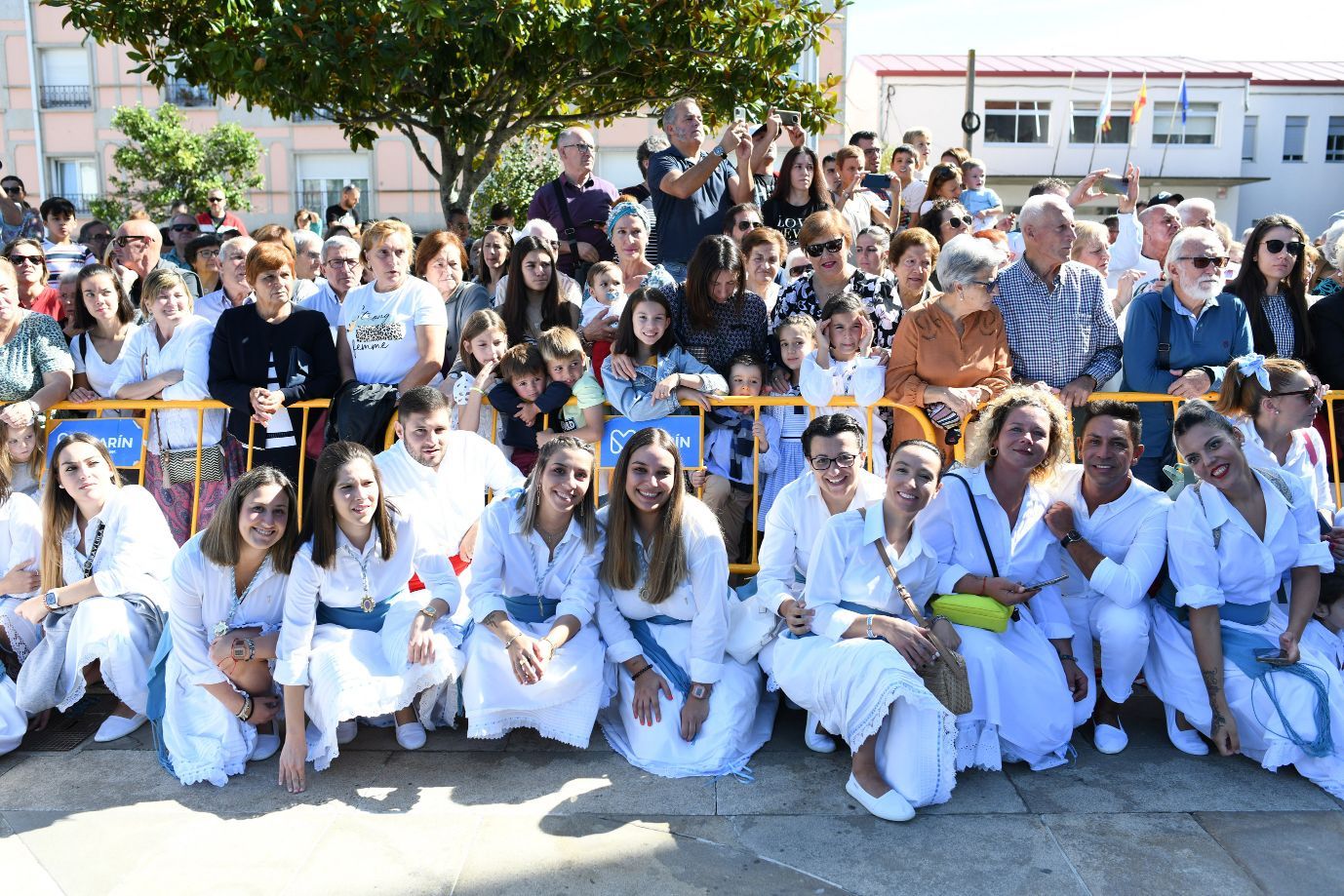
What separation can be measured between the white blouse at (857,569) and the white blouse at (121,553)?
2761 millimetres

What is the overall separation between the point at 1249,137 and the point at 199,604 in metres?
40.7

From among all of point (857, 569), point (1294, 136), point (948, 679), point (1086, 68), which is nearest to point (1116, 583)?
point (948, 679)

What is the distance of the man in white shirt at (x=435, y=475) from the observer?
4.73m

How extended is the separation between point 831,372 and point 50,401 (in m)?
3.88

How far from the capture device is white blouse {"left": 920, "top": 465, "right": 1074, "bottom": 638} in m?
4.27

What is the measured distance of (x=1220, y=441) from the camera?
13.5 ft

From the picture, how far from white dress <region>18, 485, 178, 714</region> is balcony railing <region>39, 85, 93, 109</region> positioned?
29.6 metres

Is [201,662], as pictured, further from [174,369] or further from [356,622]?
[174,369]

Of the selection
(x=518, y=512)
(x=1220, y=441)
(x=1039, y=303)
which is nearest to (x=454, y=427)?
(x=518, y=512)

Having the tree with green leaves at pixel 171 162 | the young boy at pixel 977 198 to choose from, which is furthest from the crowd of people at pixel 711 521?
the tree with green leaves at pixel 171 162

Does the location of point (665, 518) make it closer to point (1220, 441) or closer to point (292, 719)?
point (292, 719)

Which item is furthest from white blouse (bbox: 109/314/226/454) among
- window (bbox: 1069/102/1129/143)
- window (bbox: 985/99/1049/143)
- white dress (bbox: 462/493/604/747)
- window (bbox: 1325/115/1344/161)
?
window (bbox: 1325/115/1344/161)

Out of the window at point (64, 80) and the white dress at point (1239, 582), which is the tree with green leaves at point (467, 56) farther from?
the window at point (64, 80)

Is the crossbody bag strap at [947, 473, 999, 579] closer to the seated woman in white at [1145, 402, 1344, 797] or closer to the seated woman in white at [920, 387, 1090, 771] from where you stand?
the seated woman in white at [920, 387, 1090, 771]
